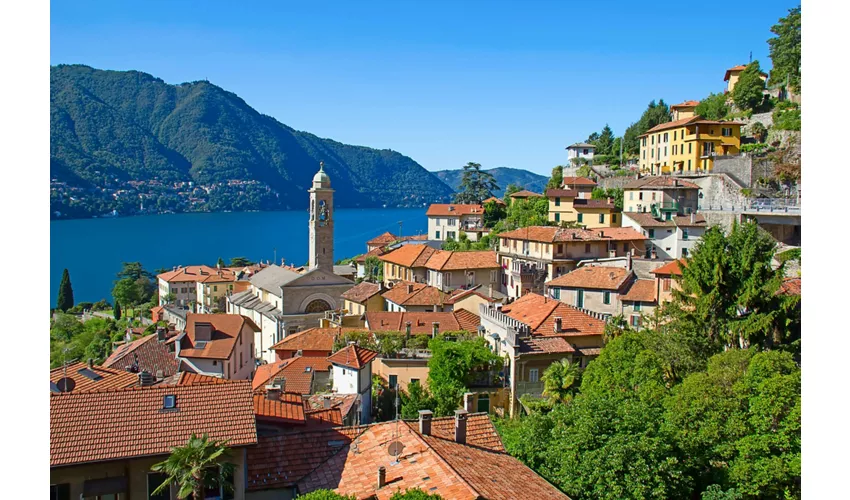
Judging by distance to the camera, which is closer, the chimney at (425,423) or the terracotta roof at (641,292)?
the chimney at (425,423)

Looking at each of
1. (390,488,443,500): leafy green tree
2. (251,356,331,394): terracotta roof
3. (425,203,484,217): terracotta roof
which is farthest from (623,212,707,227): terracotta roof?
(390,488,443,500): leafy green tree

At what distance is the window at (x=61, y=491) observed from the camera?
29.5 ft

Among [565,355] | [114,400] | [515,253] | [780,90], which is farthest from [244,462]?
[780,90]

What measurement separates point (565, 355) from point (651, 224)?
1607cm

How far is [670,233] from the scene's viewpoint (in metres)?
33.2

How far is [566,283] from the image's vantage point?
2650cm

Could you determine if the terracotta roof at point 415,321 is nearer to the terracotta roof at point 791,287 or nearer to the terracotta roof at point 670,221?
the terracotta roof at point 791,287

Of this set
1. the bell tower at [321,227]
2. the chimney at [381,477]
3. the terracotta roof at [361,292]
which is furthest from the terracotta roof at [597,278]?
the chimney at [381,477]

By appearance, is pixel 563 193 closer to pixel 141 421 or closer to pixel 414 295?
pixel 414 295

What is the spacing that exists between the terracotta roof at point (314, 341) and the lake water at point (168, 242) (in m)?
44.6

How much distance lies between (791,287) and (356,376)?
11585 millimetres

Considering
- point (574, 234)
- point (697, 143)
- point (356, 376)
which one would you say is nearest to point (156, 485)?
point (356, 376)

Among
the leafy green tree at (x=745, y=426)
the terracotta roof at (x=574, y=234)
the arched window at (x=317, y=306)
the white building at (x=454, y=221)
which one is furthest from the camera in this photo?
the white building at (x=454, y=221)

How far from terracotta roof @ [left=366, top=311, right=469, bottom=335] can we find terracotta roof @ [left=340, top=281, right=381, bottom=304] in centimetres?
569
